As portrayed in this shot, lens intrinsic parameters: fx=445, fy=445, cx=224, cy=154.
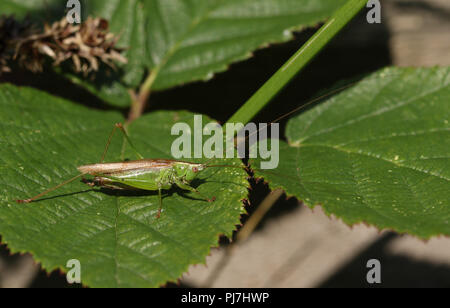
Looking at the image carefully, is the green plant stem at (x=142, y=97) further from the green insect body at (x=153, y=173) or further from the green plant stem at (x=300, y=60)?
the green plant stem at (x=300, y=60)

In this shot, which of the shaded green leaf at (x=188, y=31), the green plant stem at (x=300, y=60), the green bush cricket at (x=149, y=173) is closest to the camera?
the green plant stem at (x=300, y=60)

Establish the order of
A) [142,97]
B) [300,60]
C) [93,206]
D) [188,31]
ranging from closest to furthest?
[300,60] < [93,206] < [142,97] < [188,31]

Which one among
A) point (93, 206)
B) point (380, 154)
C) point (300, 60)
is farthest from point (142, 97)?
point (380, 154)

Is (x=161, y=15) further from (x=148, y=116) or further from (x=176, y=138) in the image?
(x=176, y=138)

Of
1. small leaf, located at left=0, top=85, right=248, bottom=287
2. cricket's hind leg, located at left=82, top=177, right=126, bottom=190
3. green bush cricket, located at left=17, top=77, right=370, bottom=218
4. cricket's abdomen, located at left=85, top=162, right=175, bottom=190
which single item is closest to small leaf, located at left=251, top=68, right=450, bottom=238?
green bush cricket, located at left=17, top=77, right=370, bottom=218

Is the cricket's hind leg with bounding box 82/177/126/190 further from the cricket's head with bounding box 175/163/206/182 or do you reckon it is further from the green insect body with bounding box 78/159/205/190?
the cricket's head with bounding box 175/163/206/182

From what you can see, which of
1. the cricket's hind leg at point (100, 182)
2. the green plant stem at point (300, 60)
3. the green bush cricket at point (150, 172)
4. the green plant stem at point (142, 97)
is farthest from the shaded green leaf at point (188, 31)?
the green plant stem at point (300, 60)

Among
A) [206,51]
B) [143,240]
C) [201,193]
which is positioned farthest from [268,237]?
[143,240]

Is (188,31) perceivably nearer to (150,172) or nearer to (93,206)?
(150,172)
